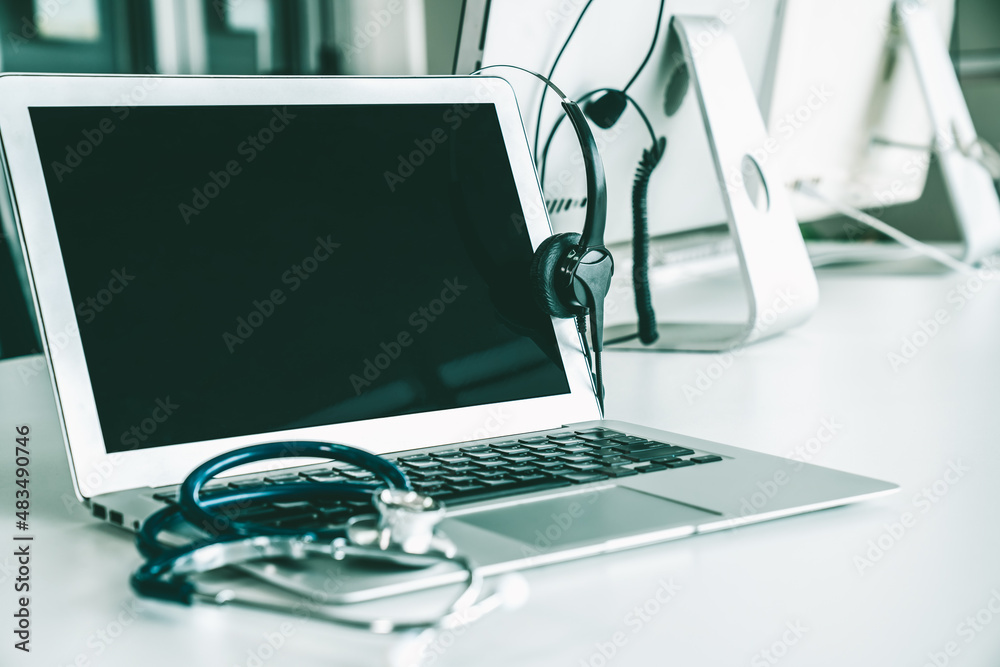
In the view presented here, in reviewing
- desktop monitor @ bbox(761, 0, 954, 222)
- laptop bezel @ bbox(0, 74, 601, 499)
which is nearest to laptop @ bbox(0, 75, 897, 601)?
laptop bezel @ bbox(0, 74, 601, 499)

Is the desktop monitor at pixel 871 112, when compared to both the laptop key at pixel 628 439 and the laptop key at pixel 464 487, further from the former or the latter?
the laptop key at pixel 464 487

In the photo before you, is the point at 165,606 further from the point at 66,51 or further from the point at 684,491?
the point at 66,51

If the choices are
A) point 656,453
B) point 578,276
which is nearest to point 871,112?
point 578,276

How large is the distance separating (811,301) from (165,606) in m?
0.92

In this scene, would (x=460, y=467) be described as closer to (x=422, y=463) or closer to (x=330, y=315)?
(x=422, y=463)

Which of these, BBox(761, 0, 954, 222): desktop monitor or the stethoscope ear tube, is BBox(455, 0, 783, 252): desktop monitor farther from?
the stethoscope ear tube

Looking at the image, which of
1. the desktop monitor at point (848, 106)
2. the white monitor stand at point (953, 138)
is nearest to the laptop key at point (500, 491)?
the desktop monitor at point (848, 106)

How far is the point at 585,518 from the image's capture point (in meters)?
0.48

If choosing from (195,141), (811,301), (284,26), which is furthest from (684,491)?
(284,26)

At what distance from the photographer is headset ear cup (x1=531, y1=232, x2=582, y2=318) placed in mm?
719

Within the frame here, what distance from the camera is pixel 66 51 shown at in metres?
2.88

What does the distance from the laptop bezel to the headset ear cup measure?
18mm

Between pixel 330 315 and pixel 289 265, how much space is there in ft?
0.14

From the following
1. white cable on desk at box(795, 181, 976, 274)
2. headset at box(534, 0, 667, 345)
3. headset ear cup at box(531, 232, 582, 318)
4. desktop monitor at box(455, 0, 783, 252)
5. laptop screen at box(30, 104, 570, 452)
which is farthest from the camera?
white cable on desk at box(795, 181, 976, 274)
